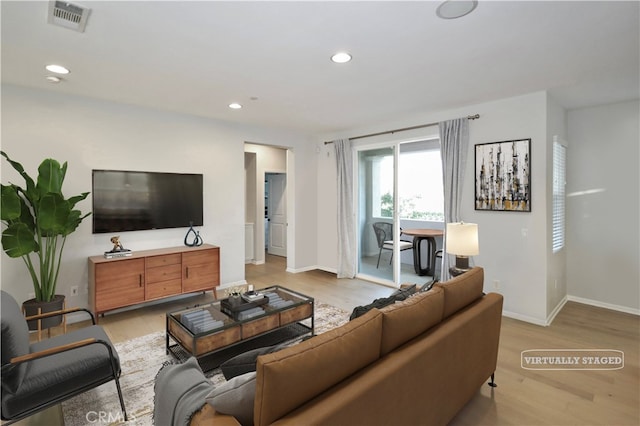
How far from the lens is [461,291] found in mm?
2148

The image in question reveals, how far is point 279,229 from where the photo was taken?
25.9 feet

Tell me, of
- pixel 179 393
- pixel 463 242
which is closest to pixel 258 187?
pixel 463 242

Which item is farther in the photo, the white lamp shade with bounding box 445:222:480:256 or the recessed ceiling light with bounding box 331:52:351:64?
the white lamp shade with bounding box 445:222:480:256

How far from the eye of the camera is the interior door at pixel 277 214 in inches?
305

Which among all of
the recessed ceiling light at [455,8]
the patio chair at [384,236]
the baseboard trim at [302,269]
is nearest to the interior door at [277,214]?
the baseboard trim at [302,269]

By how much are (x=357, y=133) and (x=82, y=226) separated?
418cm

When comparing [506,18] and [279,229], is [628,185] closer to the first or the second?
[506,18]

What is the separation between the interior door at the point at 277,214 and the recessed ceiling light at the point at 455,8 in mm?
5733

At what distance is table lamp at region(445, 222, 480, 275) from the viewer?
3.13 meters

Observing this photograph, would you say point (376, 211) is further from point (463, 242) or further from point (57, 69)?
point (57, 69)

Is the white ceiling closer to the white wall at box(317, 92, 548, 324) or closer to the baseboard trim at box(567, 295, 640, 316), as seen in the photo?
the white wall at box(317, 92, 548, 324)

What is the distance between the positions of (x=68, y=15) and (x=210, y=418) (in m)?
2.55

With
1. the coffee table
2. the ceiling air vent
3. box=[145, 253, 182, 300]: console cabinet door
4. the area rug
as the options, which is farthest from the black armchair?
the ceiling air vent

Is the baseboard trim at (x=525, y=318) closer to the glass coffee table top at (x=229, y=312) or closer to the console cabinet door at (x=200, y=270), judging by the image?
the glass coffee table top at (x=229, y=312)
